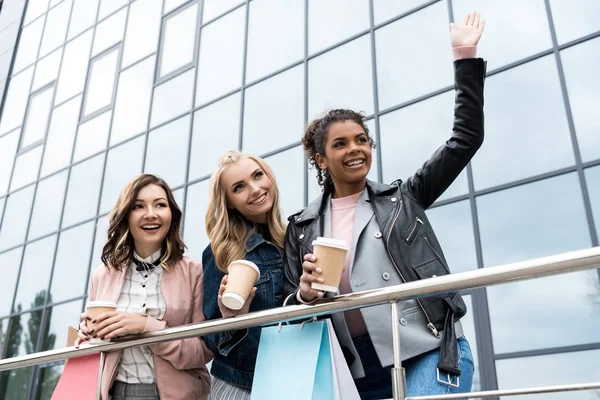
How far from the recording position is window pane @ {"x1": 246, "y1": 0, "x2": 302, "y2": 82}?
9531 mm

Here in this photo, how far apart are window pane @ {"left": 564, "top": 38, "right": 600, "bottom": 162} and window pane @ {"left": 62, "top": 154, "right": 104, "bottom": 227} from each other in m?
9.00

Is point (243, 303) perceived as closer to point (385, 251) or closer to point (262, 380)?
point (262, 380)

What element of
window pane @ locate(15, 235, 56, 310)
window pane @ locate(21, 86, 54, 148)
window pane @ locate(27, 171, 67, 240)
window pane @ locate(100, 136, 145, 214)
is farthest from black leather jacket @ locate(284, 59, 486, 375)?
window pane @ locate(21, 86, 54, 148)

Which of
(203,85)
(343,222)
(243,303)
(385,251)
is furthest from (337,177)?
(203,85)

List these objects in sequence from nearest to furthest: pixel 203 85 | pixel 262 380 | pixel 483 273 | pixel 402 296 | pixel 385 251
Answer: pixel 483 273, pixel 402 296, pixel 262 380, pixel 385 251, pixel 203 85

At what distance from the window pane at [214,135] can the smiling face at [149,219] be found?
6.96m

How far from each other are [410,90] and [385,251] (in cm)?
607

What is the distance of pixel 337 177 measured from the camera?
239cm

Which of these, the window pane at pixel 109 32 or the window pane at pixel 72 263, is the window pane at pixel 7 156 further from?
the window pane at pixel 72 263

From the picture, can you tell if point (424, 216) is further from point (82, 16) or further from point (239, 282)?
point (82, 16)

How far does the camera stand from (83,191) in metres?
12.2

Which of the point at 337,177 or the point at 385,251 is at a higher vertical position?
the point at 337,177

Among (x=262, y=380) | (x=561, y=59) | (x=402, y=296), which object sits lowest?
(x=262, y=380)

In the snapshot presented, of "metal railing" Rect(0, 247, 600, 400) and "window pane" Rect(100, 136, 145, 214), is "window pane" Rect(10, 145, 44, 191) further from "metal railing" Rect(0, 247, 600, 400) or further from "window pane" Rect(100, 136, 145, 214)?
"metal railing" Rect(0, 247, 600, 400)
